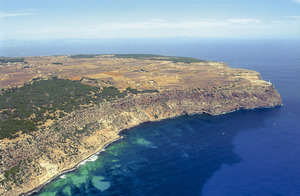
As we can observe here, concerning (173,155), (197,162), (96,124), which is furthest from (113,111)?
(197,162)

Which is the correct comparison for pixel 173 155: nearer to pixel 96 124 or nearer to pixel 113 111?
pixel 96 124

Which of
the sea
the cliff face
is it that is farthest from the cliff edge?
the sea

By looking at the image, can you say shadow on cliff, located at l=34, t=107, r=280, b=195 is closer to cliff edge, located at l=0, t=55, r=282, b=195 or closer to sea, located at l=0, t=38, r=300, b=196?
sea, located at l=0, t=38, r=300, b=196

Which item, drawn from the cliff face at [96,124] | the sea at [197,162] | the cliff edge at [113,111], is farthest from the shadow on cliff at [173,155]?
the cliff edge at [113,111]

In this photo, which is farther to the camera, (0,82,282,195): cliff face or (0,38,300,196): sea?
(0,82,282,195): cliff face

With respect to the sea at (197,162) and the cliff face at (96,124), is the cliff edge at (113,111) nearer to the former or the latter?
the cliff face at (96,124)

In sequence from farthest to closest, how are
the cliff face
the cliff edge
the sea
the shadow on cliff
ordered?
the cliff edge < the cliff face < the shadow on cliff < the sea

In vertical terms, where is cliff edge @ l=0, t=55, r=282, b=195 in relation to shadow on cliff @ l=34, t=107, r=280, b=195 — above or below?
above

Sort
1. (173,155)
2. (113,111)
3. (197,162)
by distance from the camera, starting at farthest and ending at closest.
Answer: (113,111)
(173,155)
(197,162)
